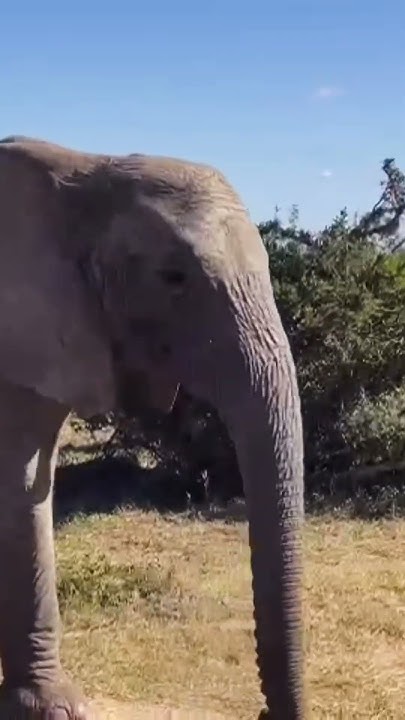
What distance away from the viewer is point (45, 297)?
151 inches

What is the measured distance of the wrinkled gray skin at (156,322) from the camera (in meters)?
3.23

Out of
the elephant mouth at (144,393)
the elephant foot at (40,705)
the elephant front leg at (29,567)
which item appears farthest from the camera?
the elephant foot at (40,705)

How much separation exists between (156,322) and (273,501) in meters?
0.65

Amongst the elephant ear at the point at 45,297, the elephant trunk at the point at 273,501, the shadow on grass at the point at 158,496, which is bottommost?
the shadow on grass at the point at 158,496

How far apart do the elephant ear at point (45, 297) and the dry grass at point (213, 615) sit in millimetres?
2185

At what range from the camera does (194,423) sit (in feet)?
33.7

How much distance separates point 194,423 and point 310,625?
12.4ft

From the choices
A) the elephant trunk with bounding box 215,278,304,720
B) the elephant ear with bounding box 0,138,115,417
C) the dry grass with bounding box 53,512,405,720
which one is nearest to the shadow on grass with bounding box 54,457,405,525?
the dry grass with bounding box 53,512,405,720

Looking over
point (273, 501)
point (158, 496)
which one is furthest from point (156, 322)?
point (158, 496)

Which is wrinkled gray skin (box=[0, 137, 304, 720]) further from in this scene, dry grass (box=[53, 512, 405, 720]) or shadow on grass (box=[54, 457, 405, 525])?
shadow on grass (box=[54, 457, 405, 525])

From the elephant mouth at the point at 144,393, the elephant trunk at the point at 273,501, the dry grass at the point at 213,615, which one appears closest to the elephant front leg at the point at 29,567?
the elephant mouth at the point at 144,393

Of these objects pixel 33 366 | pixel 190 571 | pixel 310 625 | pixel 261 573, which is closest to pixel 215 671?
pixel 310 625

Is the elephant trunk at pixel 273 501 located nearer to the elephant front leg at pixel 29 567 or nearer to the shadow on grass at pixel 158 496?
the elephant front leg at pixel 29 567

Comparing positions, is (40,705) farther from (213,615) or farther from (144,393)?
(213,615)
